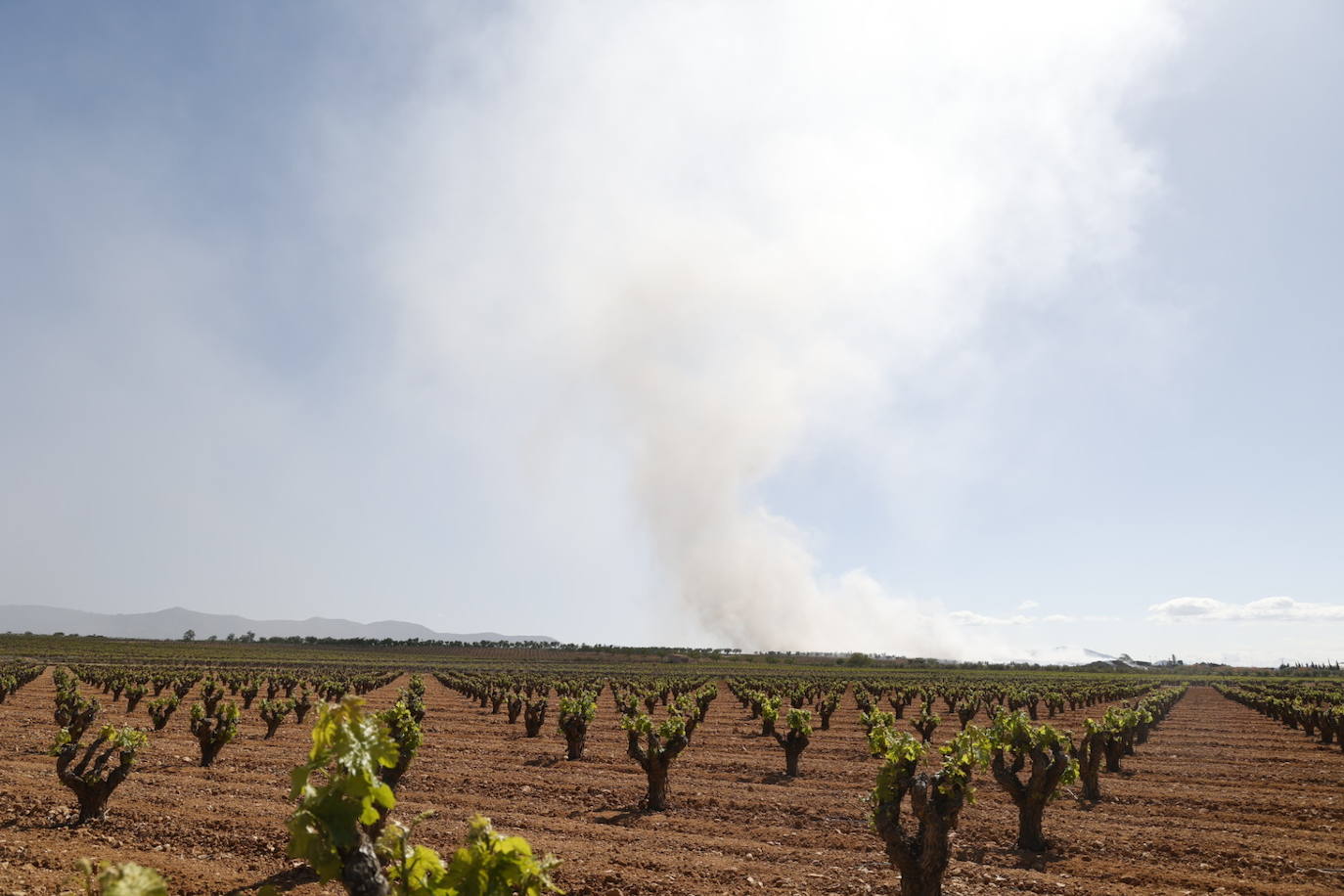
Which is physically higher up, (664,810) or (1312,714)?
(1312,714)

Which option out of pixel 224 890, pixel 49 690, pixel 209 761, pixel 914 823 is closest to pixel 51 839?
pixel 224 890

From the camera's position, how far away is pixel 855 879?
14.9 m

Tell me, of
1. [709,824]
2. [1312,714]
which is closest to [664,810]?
[709,824]

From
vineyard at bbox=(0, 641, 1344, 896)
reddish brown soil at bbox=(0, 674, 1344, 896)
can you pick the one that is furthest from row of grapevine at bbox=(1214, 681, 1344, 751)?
reddish brown soil at bbox=(0, 674, 1344, 896)

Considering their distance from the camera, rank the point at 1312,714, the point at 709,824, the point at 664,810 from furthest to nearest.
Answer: the point at 1312,714 < the point at 664,810 < the point at 709,824

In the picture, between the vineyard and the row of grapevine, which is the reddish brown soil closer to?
the vineyard

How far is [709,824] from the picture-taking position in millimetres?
19422

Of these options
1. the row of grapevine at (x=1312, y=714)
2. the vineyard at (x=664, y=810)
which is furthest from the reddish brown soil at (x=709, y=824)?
the row of grapevine at (x=1312, y=714)

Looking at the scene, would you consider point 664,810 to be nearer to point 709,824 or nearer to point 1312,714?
point 709,824

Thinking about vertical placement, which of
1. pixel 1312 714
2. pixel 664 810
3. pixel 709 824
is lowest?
pixel 664 810

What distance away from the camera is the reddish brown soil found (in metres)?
14.8

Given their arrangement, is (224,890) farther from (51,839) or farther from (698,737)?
(698,737)

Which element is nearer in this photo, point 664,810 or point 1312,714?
point 664,810

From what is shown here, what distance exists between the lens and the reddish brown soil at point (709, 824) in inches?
581
